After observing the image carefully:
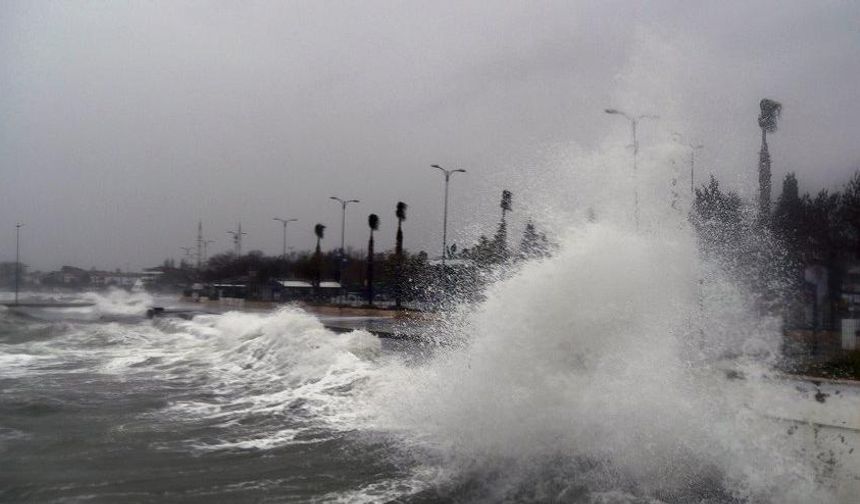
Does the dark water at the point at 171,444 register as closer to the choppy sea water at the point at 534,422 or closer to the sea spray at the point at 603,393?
the choppy sea water at the point at 534,422

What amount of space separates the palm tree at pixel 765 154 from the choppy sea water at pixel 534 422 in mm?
4630

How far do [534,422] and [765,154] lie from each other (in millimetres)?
11193

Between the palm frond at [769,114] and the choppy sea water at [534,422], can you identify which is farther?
the palm frond at [769,114]

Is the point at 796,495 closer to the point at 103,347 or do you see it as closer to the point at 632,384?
the point at 632,384

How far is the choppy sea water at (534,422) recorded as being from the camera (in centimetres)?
621

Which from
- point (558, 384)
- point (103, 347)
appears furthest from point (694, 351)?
point (103, 347)

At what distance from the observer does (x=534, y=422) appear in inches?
284

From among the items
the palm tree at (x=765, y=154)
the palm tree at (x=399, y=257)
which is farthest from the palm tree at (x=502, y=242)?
the palm tree at (x=399, y=257)

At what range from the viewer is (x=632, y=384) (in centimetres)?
721

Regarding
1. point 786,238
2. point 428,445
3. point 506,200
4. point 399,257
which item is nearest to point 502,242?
point 506,200

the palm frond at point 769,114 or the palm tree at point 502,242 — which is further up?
the palm frond at point 769,114

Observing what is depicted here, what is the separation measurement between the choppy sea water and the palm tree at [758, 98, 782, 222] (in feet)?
15.2

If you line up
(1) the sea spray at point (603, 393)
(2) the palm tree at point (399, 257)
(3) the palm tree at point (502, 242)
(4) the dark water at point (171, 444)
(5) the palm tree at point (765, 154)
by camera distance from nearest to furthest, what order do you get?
(1) the sea spray at point (603, 393)
(4) the dark water at point (171, 444)
(3) the palm tree at point (502, 242)
(5) the palm tree at point (765, 154)
(2) the palm tree at point (399, 257)

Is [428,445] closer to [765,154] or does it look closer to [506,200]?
[506,200]
